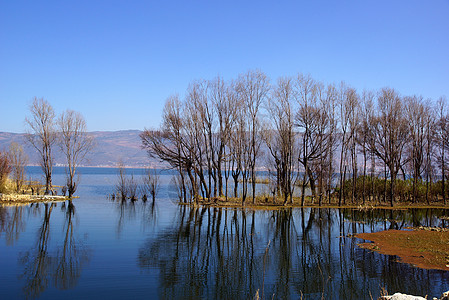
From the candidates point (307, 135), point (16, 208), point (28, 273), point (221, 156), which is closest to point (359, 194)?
point (307, 135)

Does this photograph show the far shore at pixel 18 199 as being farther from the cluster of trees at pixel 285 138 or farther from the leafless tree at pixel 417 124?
the leafless tree at pixel 417 124

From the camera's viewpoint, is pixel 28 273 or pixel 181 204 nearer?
pixel 28 273

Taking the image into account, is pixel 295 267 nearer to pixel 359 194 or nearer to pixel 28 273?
pixel 28 273

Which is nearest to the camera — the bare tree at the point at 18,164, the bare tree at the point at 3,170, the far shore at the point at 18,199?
the far shore at the point at 18,199

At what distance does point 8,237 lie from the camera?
1853 centimetres

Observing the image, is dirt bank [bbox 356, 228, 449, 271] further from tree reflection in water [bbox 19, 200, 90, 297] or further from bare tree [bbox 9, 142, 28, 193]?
bare tree [bbox 9, 142, 28, 193]

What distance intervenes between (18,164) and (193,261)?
34.3m

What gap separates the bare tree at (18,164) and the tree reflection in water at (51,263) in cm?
2451

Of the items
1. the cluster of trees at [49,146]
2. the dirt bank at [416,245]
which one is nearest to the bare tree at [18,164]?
the cluster of trees at [49,146]

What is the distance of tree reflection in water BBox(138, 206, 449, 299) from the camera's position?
11.5 meters

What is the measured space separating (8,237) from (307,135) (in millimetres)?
27814

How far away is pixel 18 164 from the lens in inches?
1618

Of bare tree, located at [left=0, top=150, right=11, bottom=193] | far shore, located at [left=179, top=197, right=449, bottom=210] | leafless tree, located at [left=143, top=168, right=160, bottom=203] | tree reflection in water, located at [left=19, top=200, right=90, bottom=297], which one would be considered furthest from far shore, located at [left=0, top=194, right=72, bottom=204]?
tree reflection in water, located at [left=19, top=200, right=90, bottom=297]

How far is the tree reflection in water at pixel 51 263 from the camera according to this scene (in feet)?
37.8
